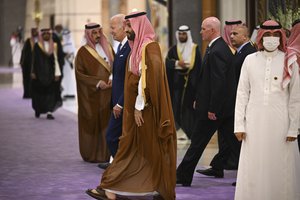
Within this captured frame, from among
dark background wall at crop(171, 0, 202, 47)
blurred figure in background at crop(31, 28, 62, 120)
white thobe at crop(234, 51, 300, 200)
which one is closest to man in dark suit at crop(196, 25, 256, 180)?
white thobe at crop(234, 51, 300, 200)

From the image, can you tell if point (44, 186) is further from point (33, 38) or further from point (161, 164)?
point (33, 38)

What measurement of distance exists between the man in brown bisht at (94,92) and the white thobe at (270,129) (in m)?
3.72

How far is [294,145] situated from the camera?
21.0 ft

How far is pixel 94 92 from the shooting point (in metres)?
10.1

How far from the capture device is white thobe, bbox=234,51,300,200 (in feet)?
20.8

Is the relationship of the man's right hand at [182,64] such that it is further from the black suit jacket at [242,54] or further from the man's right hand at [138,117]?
the man's right hand at [138,117]

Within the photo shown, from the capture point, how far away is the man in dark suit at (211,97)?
8008mm

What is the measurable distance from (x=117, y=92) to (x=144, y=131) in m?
1.44

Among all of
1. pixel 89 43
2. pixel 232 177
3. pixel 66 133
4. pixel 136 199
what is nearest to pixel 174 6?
pixel 66 133

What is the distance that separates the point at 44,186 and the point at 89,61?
2.03 meters

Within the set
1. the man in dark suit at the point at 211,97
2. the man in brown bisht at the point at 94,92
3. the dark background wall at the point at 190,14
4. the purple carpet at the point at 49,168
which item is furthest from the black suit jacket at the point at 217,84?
the dark background wall at the point at 190,14

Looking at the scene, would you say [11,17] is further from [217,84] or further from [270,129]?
[270,129]

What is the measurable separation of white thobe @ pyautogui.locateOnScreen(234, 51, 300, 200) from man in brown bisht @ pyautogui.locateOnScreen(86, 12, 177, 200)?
2.74 ft

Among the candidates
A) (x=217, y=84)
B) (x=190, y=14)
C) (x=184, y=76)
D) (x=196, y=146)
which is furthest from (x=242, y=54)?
(x=190, y=14)
